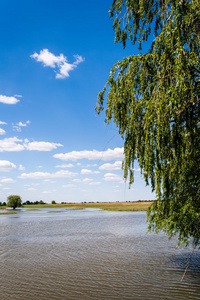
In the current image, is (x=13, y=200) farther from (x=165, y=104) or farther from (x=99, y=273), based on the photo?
(x=165, y=104)

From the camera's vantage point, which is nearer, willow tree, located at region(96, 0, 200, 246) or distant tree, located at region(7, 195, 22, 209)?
willow tree, located at region(96, 0, 200, 246)

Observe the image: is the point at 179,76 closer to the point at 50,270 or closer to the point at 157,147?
the point at 157,147

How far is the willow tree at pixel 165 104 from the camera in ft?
23.3

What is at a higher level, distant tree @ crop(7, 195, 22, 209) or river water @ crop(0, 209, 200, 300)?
distant tree @ crop(7, 195, 22, 209)

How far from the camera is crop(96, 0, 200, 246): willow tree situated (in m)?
7.11

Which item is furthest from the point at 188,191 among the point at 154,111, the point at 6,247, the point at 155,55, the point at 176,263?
the point at 6,247

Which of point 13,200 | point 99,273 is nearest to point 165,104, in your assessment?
point 99,273

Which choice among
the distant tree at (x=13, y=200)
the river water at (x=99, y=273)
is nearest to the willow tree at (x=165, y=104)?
the river water at (x=99, y=273)

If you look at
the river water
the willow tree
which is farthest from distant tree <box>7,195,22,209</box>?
the willow tree

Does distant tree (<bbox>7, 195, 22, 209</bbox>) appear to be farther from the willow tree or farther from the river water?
the willow tree

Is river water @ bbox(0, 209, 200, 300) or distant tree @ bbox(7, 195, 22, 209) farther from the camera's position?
distant tree @ bbox(7, 195, 22, 209)

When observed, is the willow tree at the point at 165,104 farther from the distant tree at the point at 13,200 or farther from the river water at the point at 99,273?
the distant tree at the point at 13,200

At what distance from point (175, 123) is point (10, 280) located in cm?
896

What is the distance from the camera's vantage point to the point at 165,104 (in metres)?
7.00
